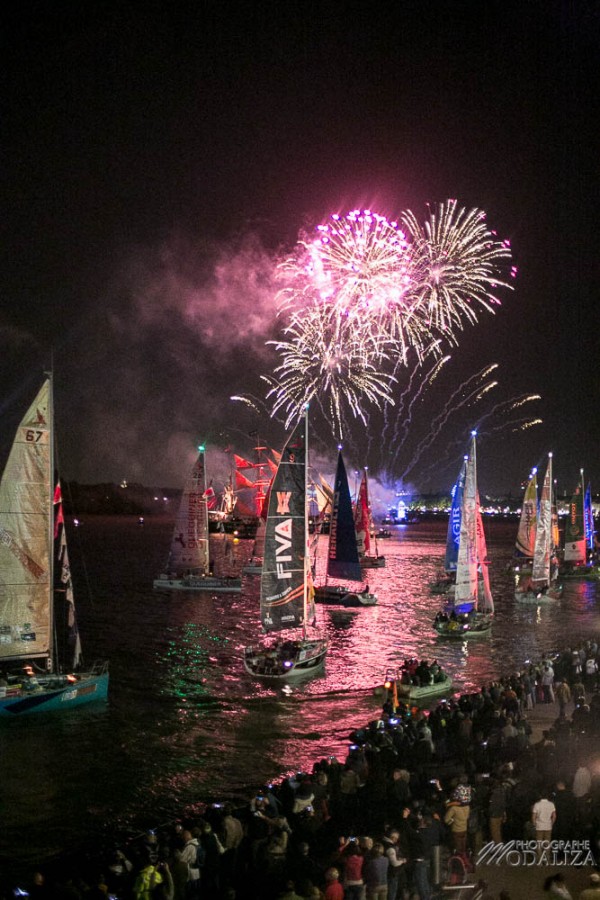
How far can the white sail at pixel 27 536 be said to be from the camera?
2439cm

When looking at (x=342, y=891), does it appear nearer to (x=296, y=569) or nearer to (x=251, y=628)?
(x=296, y=569)

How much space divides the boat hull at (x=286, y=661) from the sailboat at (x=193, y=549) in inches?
1207

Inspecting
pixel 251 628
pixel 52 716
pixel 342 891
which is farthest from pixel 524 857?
pixel 251 628

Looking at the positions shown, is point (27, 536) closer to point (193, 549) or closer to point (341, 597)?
point (341, 597)

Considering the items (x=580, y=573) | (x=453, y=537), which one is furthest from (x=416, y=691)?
(x=580, y=573)

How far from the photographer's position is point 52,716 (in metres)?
26.0

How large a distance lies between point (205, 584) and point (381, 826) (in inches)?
1964

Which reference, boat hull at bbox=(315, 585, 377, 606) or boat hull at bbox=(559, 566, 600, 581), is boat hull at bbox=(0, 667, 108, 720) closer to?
boat hull at bbox=(315, 585, 377, 606)

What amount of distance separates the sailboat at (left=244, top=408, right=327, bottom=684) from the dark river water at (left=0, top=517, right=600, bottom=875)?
96 cm

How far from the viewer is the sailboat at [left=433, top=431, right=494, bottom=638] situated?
129ft

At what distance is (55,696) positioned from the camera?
25453 millimetres

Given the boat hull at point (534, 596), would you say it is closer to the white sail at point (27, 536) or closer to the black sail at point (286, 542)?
the black sail at point (286, 542)

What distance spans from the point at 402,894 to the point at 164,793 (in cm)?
1085

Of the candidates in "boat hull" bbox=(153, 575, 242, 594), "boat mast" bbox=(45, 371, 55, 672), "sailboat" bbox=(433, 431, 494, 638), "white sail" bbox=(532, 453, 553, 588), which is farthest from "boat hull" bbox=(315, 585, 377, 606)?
"boat mast" bbox=(45, 371, 55, 672)
